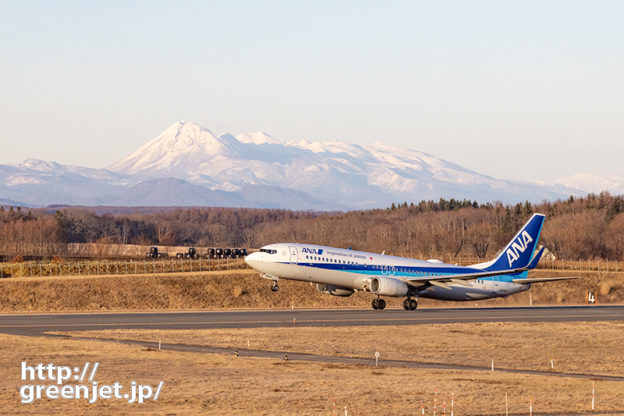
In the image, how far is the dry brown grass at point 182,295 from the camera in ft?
286

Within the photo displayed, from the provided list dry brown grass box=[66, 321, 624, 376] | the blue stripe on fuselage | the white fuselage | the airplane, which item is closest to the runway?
the airplane

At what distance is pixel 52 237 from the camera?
182 m

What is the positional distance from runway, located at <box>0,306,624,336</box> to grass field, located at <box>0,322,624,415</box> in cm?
523

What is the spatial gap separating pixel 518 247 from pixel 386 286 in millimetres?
15125

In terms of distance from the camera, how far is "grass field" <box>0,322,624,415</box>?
3247 centimetres

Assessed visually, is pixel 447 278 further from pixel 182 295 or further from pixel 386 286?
pixel 182 295

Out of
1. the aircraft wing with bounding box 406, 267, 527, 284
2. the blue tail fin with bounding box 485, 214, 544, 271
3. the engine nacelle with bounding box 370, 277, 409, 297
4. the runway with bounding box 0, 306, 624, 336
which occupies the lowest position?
the runway with bounding box 0, 306, 624, 336

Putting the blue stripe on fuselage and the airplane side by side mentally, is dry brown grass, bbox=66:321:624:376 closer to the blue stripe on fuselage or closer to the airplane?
the airplane

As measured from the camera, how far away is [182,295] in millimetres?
91125

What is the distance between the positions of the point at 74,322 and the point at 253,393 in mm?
33319

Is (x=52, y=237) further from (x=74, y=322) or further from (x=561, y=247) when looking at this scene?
(x=74, y=322)

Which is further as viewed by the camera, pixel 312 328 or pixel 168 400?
pixel 312 328

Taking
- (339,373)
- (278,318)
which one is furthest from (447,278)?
(339,373)

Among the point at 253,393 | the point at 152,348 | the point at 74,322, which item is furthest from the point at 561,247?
the point at 253,393
